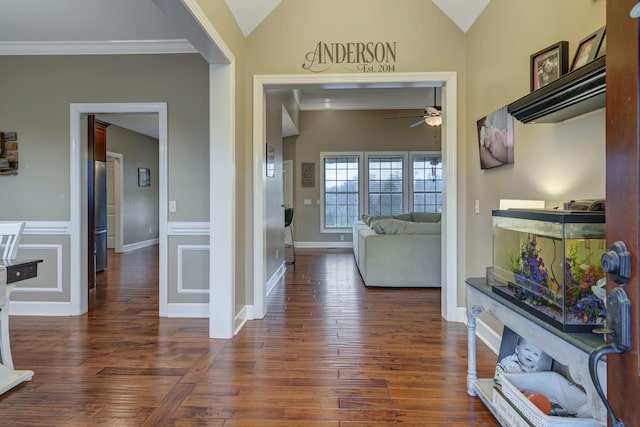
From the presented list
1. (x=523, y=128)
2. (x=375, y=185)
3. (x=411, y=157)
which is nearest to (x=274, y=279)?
(x=523, y=128)

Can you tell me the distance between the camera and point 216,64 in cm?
286

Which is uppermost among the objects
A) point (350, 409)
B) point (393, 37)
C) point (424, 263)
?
point (393, 37)

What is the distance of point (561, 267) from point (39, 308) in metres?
4.31

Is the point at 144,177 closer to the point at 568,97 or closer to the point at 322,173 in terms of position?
the point at 322,173

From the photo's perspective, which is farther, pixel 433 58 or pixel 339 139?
pixel 339 139

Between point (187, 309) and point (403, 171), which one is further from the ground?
point (403, 171)

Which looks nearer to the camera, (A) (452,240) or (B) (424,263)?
(A) (452,240)

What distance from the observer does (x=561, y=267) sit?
132cm

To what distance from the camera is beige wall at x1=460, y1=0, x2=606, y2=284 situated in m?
1.71

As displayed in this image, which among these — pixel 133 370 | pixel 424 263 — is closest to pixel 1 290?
pixel 133 370

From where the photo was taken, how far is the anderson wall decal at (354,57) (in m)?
3.29

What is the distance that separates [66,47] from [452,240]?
406cm

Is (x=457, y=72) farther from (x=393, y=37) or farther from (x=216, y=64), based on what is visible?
(x=216, y=64)

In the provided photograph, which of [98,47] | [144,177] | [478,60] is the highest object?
[98,47]
